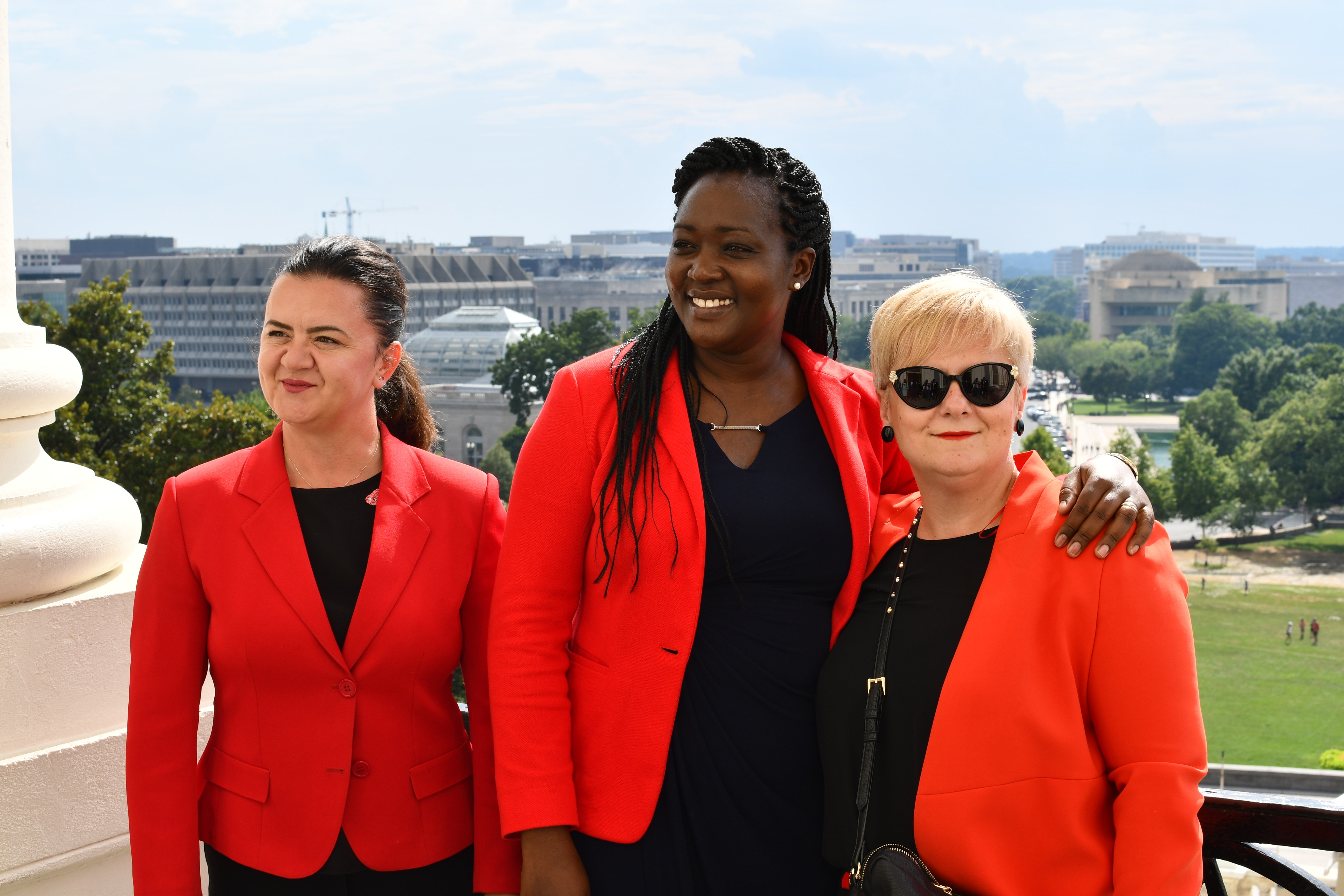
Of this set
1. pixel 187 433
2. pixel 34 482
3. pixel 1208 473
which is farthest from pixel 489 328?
pixel 34 482

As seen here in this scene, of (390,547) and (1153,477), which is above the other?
(390,547)

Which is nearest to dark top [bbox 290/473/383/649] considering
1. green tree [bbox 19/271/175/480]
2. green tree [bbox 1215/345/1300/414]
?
green tree [bbox 19/271/175/480]

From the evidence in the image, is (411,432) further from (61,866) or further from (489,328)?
(489,328)

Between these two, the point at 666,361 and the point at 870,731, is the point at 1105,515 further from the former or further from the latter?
the point at 666,361

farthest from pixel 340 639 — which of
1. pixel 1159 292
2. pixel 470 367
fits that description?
pixel 1159 292

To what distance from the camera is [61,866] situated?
3.43m

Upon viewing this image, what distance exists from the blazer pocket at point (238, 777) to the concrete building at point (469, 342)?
2941 inches

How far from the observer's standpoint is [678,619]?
8.88 ft

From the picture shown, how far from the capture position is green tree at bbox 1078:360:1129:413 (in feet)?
306

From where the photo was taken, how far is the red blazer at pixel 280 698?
2.71 m

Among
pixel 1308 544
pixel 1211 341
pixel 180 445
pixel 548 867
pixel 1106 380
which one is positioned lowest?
pixel 1308 544

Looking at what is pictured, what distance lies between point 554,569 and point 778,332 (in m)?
0.77

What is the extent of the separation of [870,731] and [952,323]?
822mm

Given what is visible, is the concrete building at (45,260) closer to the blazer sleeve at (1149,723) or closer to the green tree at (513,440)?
the green tree at (513,440)
